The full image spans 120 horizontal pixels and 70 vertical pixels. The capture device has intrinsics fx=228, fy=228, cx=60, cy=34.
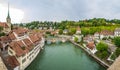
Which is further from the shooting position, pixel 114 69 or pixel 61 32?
pixel 61 32

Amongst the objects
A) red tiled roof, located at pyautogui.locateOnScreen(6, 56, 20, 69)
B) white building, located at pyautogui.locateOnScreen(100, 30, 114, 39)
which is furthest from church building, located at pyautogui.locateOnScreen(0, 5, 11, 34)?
red tiled roof, located at pyautogui.locateOnScreen(6, 56, 20, 69)

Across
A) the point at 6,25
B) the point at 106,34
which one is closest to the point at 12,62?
the point at 6,25

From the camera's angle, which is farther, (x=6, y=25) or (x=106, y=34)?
(x=106, y=34)

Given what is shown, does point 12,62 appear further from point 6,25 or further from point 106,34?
point 106,34

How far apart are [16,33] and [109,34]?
30.5m

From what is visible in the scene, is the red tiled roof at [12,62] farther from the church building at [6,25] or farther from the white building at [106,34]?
the white building at [106,34]

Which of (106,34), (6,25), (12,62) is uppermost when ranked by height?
(6,25)

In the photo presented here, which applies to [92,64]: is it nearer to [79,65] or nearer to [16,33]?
[79,65]

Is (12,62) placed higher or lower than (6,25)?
lower

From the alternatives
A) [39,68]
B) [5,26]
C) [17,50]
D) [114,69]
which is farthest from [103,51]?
[5,26]

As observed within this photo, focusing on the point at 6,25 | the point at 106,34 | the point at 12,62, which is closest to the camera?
the point at 12,62

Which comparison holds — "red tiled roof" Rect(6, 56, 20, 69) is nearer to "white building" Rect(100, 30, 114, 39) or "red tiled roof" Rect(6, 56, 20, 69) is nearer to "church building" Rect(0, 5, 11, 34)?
"church building" Rect(0, 5, 11, 34)

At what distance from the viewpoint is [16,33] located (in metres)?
37.6

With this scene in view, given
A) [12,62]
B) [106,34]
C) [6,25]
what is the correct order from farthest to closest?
1. [106,34]
2. [6,25]
3. [12,62]
